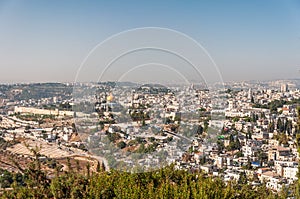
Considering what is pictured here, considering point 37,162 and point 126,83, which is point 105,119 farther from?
point 37,162

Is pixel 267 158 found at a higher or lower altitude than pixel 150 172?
lower

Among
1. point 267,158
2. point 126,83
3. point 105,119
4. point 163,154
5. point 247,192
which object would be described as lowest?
point 267,158

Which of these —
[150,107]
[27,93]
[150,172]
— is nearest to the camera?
[150,172]

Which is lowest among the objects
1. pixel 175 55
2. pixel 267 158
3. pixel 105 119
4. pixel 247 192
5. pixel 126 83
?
pixel 267 158

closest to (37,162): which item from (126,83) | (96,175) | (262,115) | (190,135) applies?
(96,175)

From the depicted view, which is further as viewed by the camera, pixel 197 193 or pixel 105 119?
pixel 105 119

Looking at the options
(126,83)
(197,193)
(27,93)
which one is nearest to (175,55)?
(126,83)

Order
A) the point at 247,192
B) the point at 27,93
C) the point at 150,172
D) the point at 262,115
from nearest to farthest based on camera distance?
the point at 247,192 < the point at 150,172 < the point at 27,93 < the point at 262,115

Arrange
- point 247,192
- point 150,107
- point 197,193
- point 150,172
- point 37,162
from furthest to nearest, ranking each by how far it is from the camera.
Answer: point 150,107 → point 150,172 → point 247,192 → point 37,162 → point 197,193

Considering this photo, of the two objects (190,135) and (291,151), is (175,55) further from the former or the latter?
(291,151)
